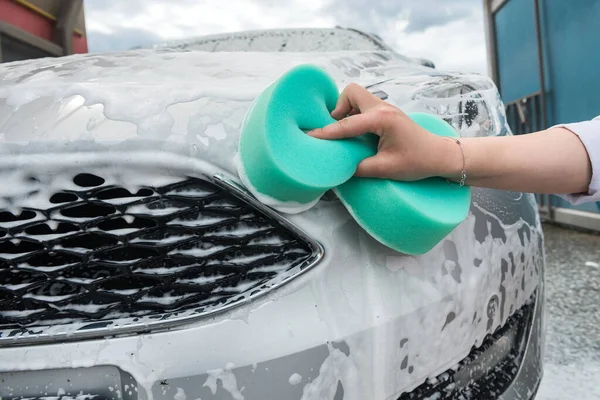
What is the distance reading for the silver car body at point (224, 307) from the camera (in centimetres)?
85

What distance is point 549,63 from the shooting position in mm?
5504

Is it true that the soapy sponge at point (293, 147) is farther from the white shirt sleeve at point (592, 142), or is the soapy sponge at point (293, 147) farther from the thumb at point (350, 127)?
the white shirt sleeve at point (592, 142)

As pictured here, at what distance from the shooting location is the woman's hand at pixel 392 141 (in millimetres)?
866

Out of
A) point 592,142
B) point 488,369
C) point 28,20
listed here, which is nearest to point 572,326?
point 488,369

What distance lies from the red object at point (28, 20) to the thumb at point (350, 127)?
717cm

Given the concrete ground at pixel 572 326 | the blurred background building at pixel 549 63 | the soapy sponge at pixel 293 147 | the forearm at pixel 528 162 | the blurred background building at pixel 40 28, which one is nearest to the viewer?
the soapy sponge at pixel 293 147

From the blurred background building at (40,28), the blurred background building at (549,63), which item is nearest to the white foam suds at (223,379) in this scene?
the blurred background building at (549,63)

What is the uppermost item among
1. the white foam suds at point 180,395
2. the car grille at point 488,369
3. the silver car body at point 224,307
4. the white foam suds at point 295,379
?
the silver car body at point 224,307

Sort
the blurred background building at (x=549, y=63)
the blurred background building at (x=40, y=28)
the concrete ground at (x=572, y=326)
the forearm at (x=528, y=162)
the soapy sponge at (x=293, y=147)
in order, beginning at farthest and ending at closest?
the blurred background building at (x=40, y=28) → the blurred background building at (x=549, y=63) → the concrete ground at (x=572, y=326) → the forearm at (x=528, y=162) → the soapy sponge at (x=293, y=147)

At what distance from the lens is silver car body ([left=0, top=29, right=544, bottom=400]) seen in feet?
2.80

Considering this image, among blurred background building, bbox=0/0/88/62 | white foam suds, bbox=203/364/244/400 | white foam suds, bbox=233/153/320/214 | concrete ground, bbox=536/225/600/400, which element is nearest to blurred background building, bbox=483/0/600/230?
concrete ground, bbox=536/225/600/400

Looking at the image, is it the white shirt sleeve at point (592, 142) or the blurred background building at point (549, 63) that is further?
the blurred background building at point (549, 63)

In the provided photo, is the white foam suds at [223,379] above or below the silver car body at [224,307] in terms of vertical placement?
below

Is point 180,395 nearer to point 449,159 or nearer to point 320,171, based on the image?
point 320,171
